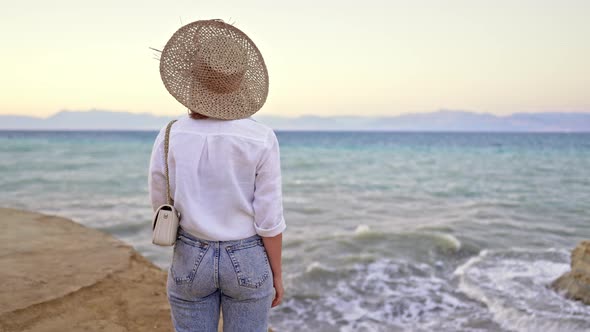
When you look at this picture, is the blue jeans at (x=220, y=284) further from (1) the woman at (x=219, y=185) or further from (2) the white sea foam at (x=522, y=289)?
(2) the white sea foam at (x=522, y=289)

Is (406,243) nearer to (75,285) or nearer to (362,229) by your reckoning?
(362,229)

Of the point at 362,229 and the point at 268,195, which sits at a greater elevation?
the point at 268,195

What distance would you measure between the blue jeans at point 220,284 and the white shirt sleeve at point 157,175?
162mm

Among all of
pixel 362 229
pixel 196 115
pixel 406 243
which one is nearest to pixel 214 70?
pixel 196 115

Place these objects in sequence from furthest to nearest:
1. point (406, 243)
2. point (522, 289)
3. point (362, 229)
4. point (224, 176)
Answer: point (362, 229)
point (406, 243)
point (522, 289)
point (224, 176)

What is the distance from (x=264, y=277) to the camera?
1.86 m

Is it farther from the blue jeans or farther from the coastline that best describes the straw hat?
the coastline

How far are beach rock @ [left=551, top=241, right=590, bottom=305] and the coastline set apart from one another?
4.14 meters

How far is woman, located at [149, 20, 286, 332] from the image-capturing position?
1.78 m

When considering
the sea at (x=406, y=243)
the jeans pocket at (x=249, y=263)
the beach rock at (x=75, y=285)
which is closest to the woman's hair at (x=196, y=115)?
the jeans pocket at (x=249, y=263)

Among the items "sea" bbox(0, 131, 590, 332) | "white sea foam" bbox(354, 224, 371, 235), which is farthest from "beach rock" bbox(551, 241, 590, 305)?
"white sea foam" bbox(354, 224, 371, 235)

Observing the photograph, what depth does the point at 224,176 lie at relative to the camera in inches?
69.7

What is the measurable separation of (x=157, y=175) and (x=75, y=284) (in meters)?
2.16

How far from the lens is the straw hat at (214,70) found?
1.86 m
